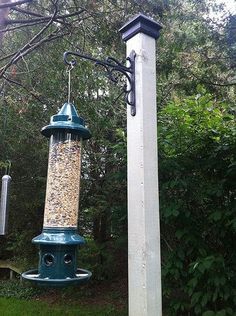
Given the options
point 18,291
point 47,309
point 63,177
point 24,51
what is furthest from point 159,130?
point 18,291

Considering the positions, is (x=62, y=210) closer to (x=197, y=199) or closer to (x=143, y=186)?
(x=143, y=186)

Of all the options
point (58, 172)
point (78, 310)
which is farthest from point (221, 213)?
point (78, 310)

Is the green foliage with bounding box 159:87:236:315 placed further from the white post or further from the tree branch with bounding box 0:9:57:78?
the tree branch with bounding box 0:9:57:78

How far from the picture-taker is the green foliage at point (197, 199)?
332 centimetres

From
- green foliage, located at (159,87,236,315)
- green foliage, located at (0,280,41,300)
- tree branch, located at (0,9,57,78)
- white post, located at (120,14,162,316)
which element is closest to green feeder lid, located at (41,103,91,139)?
white post, located at (120,14,162,316)

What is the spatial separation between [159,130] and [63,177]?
65.0 inches

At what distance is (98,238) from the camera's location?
6.90 meters

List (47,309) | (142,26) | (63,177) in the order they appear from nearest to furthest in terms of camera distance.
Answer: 1. (142,26)
2. (63,177)
3. (47,309)

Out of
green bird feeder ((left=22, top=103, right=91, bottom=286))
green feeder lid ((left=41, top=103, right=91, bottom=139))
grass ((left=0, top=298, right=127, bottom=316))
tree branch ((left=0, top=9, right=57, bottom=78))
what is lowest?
grass ((left=0, top=298, right=127, bottom=316))

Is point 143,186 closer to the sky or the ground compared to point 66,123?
closer to the ground

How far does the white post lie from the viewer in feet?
5.78

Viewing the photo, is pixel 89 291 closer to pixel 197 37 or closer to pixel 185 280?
pixel 185 280

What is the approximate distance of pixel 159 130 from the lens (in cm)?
368

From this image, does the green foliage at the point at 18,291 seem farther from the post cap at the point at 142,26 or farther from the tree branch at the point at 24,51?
the post cap at the point at 142,26
